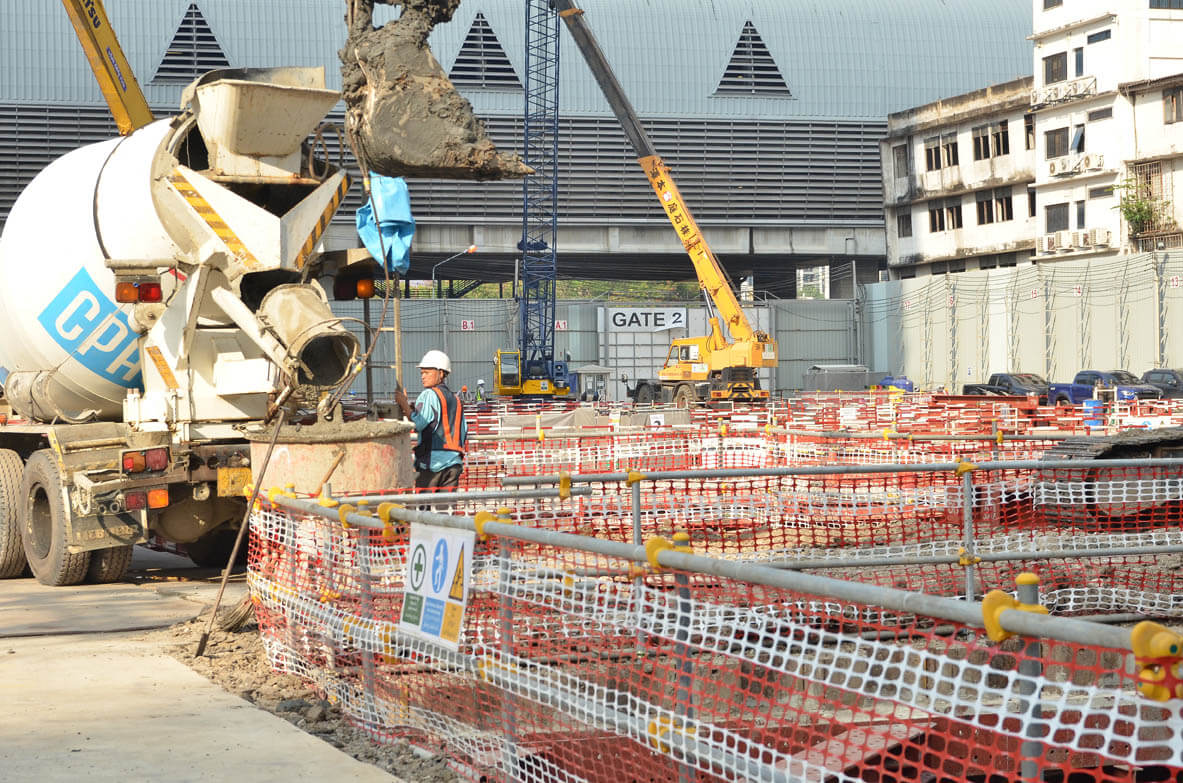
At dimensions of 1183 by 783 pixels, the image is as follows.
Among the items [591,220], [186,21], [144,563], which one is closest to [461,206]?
[591,220]

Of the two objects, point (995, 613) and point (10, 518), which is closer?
point (995, 613)

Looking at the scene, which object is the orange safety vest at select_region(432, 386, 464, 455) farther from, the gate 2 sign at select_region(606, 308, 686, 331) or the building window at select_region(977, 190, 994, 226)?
the building window at select_region(977, 190, 994, 226)

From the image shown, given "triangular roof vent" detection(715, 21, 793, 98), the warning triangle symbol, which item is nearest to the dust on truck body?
the warning triangle symbol

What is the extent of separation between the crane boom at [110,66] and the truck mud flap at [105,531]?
16.0 feet

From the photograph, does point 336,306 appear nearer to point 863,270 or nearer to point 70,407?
point 70,407

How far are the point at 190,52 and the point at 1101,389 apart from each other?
39.4 meters

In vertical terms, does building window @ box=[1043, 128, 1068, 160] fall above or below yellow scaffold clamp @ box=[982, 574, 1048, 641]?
above

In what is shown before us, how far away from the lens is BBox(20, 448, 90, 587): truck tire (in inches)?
489

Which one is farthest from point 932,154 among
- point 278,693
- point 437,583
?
point 437,583

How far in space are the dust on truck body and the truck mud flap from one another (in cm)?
1

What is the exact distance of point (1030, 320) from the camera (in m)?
55.6

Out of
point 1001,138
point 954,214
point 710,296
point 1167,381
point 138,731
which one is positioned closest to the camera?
point 138,731

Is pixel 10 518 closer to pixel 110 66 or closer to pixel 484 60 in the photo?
pixel 110 66

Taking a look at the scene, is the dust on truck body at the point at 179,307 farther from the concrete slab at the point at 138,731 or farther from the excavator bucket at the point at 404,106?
the excavator bucket at the point at 404,106
